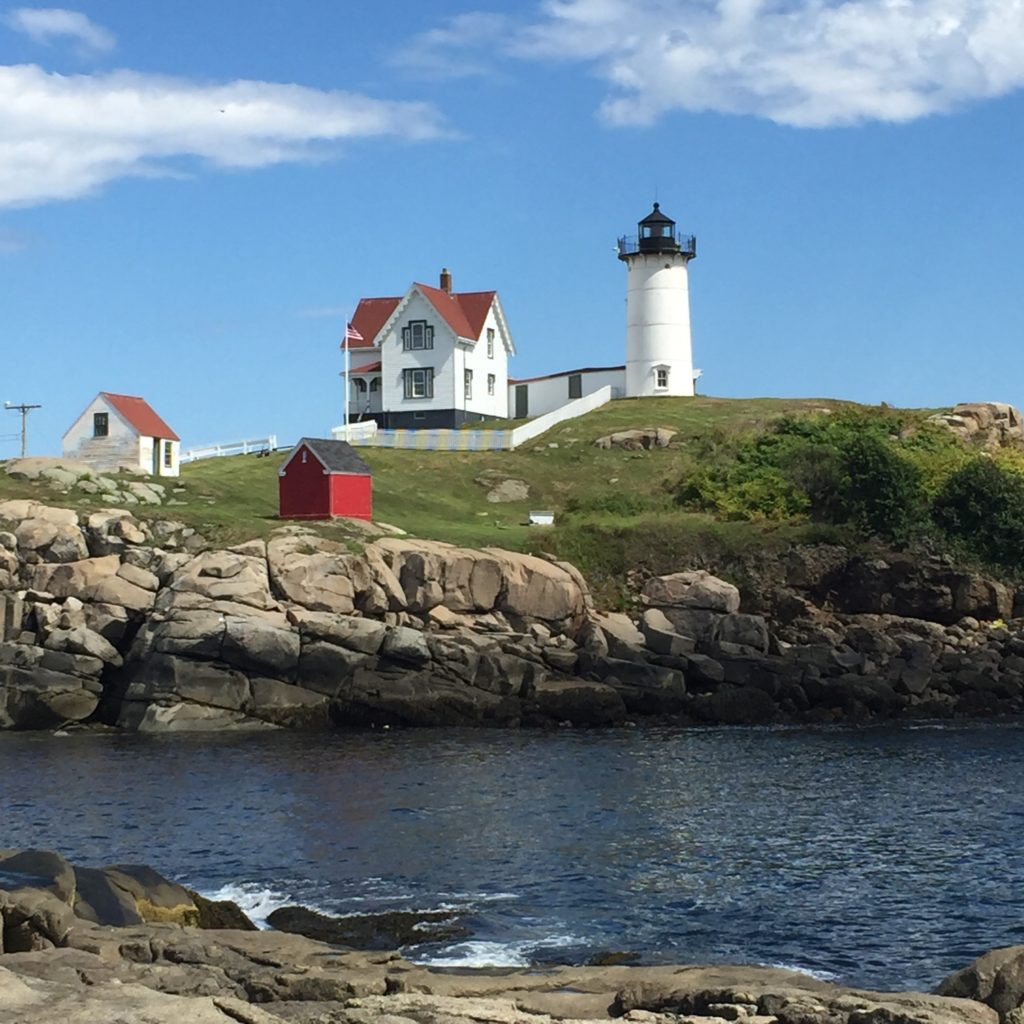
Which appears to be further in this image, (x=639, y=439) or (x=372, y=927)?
(x=639, y=439)

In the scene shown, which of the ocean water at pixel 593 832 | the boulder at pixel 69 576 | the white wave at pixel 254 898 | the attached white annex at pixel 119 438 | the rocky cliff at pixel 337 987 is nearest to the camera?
the rocky cliff at pixel 337 987

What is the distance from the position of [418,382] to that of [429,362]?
4.16 feet

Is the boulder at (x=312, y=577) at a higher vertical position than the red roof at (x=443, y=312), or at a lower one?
lower

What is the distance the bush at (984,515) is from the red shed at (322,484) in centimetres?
2208

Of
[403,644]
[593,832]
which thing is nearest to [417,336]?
[403,644]

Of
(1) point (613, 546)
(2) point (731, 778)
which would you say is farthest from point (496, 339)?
(2) point (731, 778)

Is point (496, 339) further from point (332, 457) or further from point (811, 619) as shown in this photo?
point (811, 619)

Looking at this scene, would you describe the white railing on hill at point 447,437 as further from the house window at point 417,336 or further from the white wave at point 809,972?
the white wave at point 809,972

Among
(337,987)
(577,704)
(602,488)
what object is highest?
(602,488)

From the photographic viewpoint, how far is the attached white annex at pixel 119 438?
6181cm

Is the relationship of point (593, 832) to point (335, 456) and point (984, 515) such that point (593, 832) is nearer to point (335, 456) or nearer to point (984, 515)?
point (335, 456)

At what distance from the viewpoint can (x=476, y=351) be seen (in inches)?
3145

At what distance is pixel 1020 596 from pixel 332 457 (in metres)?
25.7

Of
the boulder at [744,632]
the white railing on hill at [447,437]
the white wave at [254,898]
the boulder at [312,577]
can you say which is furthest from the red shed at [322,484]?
the white wave at [254,898]
